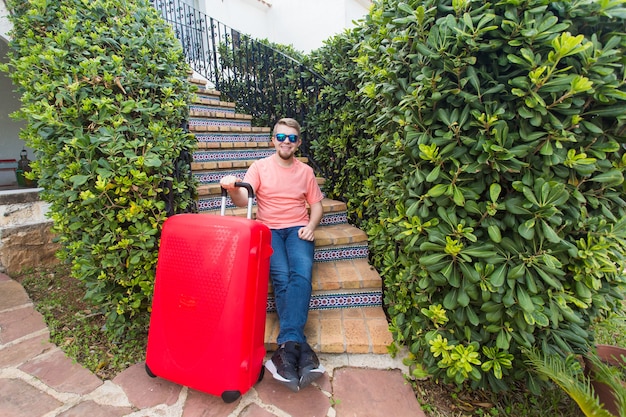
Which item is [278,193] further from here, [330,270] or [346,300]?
[346,300]

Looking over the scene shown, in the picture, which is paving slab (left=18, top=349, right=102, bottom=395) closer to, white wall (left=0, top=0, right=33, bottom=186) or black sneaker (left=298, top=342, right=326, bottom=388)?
black sneaker (left=298, top=342, right=326, bottom=388)

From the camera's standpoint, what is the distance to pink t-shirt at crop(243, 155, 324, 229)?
83.4 inches

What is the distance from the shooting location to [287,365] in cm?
154

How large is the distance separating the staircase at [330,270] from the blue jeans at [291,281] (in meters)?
0.22

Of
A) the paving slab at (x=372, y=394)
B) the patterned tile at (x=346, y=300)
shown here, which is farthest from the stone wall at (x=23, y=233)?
the paving slab at (x=372, y=394)

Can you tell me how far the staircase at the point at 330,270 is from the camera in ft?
6.13

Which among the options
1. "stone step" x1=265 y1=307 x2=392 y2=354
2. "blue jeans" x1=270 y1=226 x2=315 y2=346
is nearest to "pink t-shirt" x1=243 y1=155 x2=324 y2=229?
"blue jeans" x1=270 y1=226 x2=315 y2=346

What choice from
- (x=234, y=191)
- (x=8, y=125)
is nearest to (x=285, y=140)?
(x=234, y=191)

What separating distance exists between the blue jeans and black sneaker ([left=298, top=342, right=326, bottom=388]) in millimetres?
61

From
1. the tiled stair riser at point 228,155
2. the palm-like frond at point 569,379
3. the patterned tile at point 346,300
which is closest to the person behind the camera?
the palm-like frond at point 569,379

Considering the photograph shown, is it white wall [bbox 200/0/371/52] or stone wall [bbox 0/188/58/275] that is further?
white wall [bbox 200/0/371/52]

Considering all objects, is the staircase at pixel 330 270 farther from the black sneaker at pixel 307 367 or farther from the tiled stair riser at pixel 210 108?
the tiled stair riser at pixel 210 108

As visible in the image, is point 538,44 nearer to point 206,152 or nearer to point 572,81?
point 572,81

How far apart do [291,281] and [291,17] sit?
264 inches
